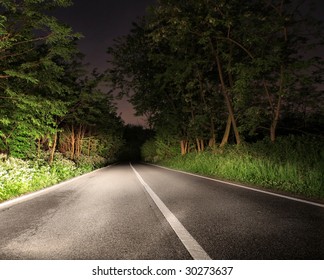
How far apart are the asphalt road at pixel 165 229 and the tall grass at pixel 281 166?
7.10ft

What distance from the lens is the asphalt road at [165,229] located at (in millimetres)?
3641

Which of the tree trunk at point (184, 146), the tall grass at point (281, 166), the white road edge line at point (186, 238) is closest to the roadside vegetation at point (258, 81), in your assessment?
the tall grass at point (281, 166)

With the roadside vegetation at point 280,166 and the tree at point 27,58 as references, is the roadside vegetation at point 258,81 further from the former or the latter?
the tree at point 27,58

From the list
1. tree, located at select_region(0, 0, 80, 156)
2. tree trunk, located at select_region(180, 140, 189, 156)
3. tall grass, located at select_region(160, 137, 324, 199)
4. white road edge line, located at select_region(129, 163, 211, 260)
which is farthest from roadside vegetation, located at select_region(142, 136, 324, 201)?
tree trunk, located at select_region(180, 140, 189, 156)

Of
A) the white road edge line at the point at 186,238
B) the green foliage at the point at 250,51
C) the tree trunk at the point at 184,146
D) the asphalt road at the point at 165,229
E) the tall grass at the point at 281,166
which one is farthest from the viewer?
the tree trunk at the point at 184,146

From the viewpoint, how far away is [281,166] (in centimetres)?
1079

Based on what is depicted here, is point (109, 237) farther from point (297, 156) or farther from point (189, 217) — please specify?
point (297, 156)

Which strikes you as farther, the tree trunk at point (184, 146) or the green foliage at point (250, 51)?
the tree trunk at point (184, 146)

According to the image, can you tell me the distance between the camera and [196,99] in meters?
28.6

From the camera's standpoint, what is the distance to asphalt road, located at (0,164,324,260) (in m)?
3.64

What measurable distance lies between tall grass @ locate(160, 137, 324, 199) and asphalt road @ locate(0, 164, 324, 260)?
2.16 m

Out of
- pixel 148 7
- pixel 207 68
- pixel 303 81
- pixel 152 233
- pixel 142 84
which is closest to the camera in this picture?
pixel 152 233
